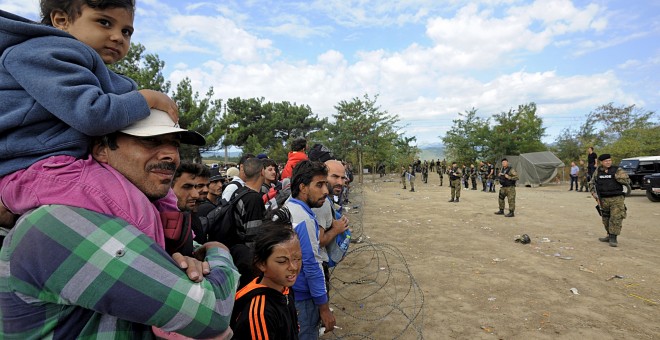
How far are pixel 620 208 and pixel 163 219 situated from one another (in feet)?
32.9

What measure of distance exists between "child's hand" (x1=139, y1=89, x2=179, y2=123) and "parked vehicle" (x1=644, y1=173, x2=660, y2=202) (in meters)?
18.6

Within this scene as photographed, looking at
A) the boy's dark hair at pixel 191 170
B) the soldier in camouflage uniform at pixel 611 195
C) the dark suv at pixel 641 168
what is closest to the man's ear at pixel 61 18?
the boy's dark hair at pixel 191 170

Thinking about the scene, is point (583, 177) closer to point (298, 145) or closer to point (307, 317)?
point (298, 145)

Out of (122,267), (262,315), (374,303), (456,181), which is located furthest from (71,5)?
(456,181)

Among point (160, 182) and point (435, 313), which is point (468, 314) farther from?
point (160, 182)

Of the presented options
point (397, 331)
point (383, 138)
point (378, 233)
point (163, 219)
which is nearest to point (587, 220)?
point (378, 233)

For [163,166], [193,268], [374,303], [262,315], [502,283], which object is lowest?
[374,303]

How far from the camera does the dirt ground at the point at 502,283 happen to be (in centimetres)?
431

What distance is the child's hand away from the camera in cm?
100

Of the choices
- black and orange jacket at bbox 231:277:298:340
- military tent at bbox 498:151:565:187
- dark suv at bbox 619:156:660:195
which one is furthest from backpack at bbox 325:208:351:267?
military tent at bbox 498:151:565:187

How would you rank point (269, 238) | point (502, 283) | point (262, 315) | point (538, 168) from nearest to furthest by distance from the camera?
point (262, 315), point (269, 238), point (502, 283), point (538, 168)

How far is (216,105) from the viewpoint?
24.8m

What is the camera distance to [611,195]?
27.0 ft

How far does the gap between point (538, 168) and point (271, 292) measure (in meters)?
28.5
